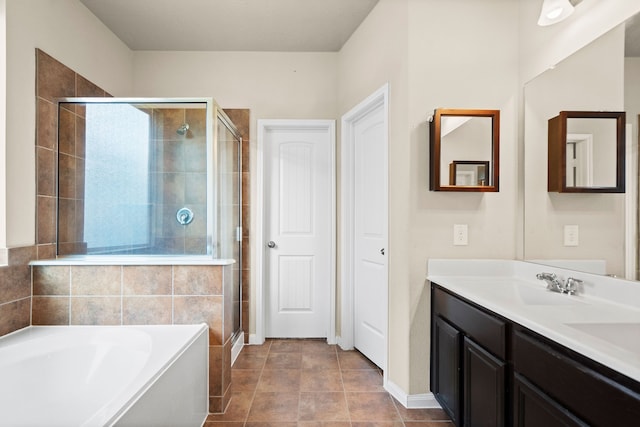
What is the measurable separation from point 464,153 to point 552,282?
84 cm

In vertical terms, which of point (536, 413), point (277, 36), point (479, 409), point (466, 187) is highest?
point (277, 36)

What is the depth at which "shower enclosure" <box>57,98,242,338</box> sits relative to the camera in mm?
2021

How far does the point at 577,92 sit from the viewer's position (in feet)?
5.16

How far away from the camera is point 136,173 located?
2062 millimetres

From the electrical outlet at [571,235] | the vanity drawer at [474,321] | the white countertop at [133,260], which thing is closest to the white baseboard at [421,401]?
the vanity drawer at [474,321]

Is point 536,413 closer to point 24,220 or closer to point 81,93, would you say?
point 24,220

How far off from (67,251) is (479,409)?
8.06 ft

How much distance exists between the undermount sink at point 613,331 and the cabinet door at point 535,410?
0.27m

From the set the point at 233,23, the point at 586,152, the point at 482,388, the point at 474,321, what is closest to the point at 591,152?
the point at 586,152

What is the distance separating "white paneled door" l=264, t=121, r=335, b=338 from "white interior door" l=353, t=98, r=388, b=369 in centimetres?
38

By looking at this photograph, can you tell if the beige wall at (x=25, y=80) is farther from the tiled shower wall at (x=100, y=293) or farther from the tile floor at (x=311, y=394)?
the tile floor at (x=311, y=394)

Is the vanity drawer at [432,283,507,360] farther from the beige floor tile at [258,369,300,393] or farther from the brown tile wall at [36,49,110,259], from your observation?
the brown tile wall at [36,49,110,259]

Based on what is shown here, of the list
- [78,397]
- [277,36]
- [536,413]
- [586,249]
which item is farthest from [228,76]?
[536,413]

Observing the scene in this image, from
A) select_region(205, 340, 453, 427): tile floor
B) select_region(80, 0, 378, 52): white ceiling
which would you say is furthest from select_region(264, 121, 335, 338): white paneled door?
select_region(80, 0, 378, 52): white ceiling
